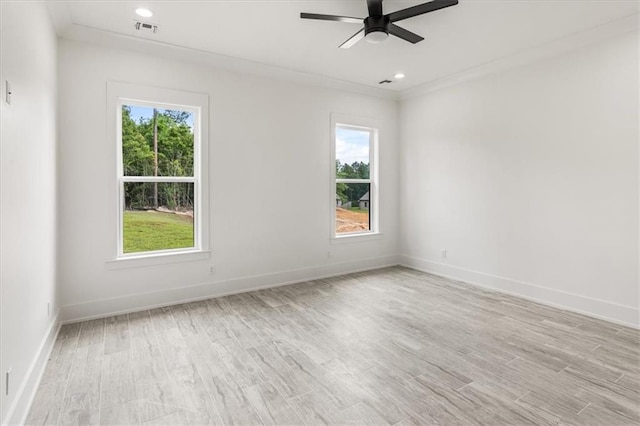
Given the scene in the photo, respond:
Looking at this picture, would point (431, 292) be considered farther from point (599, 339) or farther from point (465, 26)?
point (465, 26)

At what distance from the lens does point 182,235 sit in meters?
4.19

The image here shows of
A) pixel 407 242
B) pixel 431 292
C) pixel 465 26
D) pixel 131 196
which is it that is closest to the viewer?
pixel 465 26

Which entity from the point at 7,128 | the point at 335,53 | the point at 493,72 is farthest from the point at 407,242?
the point at 7,128

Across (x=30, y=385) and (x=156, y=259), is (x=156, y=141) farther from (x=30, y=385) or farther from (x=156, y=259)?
(x=30, y=385)

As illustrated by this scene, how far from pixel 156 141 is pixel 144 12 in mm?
1348

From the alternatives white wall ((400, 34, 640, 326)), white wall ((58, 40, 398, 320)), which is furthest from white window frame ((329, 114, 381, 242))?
white wall ((400, 34, 640, 326))

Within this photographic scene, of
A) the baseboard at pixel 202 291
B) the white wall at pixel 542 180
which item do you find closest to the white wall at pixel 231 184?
the baseboard at pixel 202 291

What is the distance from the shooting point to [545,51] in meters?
3.95

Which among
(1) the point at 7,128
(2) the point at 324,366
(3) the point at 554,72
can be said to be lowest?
(2) the point at 324,366

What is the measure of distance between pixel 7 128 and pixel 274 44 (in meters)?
2.77

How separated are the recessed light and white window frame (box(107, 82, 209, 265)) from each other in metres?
0.79

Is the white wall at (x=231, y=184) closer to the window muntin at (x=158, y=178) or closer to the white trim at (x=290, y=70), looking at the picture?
the white trim at (x=290, y=70)

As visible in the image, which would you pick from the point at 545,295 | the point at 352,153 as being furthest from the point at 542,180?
the point at 352,153

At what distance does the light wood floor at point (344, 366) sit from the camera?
2057 millimetres
